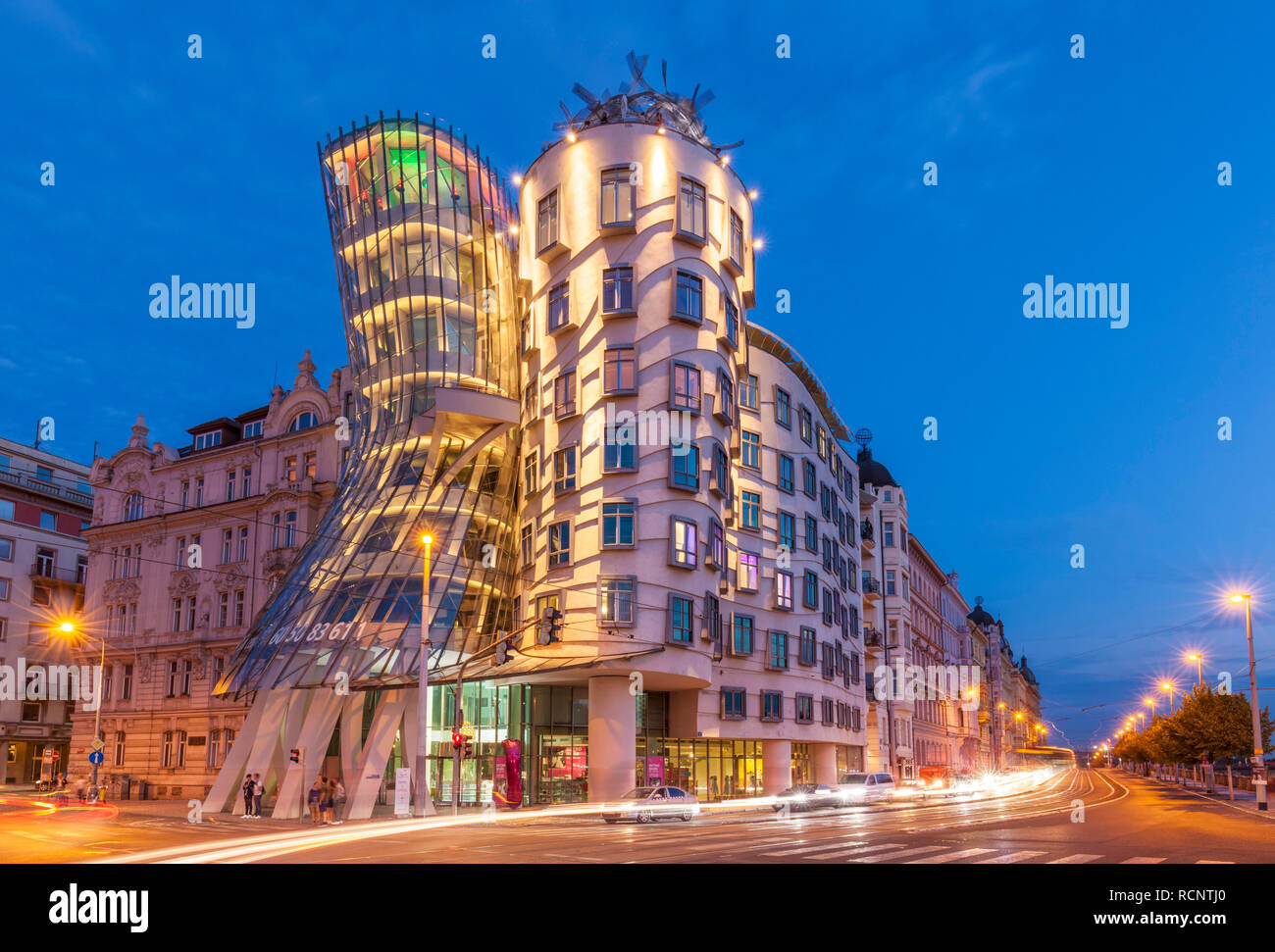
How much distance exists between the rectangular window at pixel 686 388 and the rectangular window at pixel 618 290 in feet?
12.2

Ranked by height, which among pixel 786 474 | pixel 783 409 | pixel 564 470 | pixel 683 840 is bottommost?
pixel 683 840

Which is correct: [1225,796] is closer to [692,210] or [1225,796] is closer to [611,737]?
[611,737]

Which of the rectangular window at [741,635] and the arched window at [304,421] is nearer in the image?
the rectangular window at [741,635]

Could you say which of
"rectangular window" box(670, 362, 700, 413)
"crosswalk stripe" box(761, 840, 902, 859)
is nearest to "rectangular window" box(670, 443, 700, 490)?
"rectangular window" box(670, 362, 700, 413)

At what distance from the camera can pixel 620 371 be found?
48.6 meters

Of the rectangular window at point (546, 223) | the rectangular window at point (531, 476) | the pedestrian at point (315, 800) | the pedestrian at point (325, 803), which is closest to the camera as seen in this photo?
the pedestrian at point (325, 803)

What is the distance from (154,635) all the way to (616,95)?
4492 centimetres

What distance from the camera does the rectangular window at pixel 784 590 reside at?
58.4 meters

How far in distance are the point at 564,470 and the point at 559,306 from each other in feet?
27.7

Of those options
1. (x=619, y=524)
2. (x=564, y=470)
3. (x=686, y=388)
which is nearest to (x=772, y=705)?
(x=619, y=524)

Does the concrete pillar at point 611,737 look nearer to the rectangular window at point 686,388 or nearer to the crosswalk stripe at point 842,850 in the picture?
the rectangular window at point 686,388

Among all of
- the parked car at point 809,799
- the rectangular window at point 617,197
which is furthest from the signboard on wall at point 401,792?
the rectangular window at point 617,197
